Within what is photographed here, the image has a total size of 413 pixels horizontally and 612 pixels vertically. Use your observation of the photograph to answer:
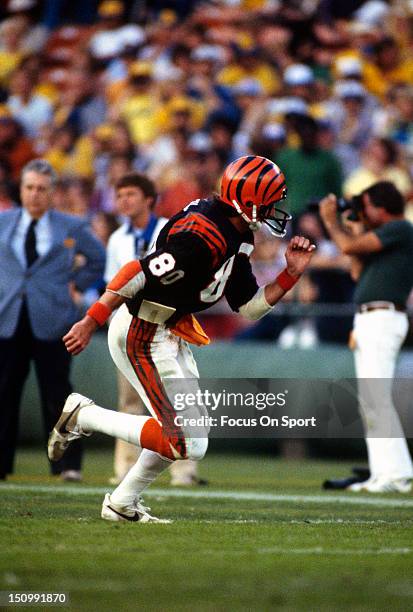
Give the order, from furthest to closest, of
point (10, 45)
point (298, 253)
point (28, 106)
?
point (10, 45), point (28, 106), point (298, 253)

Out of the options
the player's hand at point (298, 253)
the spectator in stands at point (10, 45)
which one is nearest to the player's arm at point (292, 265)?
the player's hand at point (298, 253)

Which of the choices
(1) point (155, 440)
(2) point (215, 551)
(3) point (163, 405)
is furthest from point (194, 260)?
(2) point (215, 551)

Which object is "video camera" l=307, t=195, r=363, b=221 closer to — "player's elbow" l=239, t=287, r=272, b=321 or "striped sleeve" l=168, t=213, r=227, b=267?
"player's elbow" l=239, t=287, r=272, b=321

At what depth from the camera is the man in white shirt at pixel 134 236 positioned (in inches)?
404

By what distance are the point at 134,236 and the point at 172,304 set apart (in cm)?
355

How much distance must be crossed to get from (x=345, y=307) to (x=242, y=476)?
9.26ft

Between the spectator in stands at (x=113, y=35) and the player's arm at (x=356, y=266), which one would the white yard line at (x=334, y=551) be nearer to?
the player's arm at (x=356, y=266)

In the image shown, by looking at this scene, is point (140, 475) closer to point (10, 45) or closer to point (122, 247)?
point (122, 247)

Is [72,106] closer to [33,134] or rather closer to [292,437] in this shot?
[33,134]

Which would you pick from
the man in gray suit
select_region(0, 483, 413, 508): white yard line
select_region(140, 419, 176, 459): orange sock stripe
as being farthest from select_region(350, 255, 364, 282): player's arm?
select_region(140, 419, 176, 459): orange sock stripe

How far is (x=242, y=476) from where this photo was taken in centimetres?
1136

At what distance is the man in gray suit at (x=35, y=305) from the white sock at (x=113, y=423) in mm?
3369

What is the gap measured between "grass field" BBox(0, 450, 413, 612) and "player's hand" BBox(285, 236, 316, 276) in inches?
57.2

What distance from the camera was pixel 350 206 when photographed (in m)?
10.0
